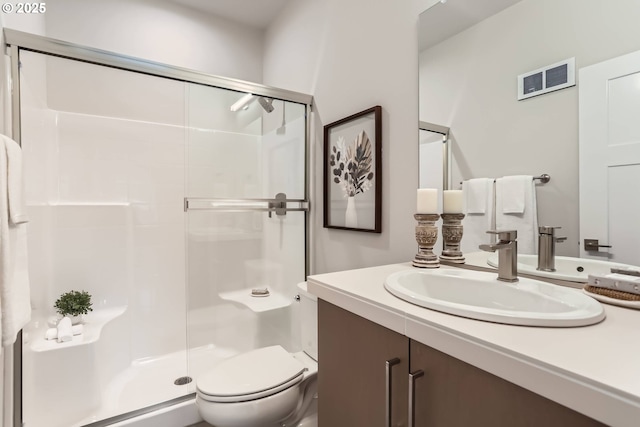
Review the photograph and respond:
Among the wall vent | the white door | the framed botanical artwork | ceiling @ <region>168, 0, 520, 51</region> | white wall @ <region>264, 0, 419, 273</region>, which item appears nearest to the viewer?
the white door

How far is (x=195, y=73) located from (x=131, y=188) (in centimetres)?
95

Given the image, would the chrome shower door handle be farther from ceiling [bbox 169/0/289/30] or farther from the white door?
ceiling [bbox 169/0/289/30]

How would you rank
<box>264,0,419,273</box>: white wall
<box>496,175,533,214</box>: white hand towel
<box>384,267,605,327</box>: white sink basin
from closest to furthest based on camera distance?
1. <box>384,267,605,327</box>: white sink basin
2. <box>496,175,533,214</box>: white hand towel
3. <box>264,0,419,273</box>: white wall

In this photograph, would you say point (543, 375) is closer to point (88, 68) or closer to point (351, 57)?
point (351, 57)

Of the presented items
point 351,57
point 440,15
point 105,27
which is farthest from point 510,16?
point 105,27

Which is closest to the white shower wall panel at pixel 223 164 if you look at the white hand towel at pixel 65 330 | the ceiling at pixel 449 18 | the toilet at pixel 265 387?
the toilet at pixel 265 387

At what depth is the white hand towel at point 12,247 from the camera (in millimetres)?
948

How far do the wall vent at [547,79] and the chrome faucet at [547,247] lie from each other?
17.1 inches

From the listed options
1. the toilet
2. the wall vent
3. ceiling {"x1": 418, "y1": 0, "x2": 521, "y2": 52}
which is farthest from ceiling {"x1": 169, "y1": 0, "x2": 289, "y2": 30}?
the toilet

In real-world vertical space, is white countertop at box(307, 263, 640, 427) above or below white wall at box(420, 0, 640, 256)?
below

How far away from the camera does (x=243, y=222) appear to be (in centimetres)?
204

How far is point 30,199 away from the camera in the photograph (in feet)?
5.54

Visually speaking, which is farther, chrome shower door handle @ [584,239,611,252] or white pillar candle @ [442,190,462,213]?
white pillar candle @ [442,190,462,213]

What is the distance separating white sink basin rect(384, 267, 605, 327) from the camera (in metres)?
0.59
